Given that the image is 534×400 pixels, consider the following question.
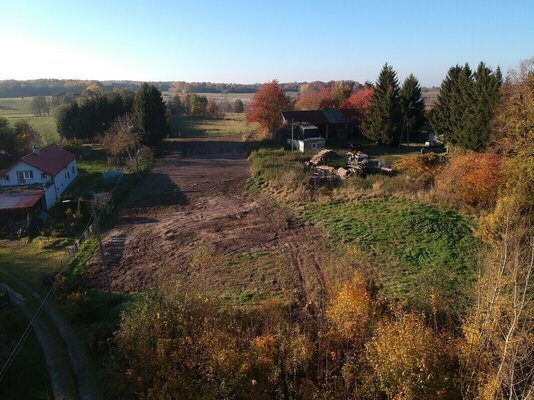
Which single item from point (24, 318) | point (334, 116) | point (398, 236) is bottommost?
point (24, 318)

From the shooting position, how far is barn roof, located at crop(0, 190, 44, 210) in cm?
2939

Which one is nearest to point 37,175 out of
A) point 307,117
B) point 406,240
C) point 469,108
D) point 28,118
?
point 406,240

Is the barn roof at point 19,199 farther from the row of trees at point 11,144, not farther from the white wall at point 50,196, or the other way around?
the row of trees at point 11,144

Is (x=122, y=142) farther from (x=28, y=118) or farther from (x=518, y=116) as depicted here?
(x=28, y=118)

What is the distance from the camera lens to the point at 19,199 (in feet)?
102

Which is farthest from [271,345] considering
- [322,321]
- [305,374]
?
[322,321]

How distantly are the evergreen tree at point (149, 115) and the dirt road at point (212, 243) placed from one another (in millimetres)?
13903

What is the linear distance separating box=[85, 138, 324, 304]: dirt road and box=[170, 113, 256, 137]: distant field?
1048 inches

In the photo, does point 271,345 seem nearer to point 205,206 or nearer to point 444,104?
→ point 205,206

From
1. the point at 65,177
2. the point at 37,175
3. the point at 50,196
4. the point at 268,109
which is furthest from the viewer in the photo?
the point at 268,109

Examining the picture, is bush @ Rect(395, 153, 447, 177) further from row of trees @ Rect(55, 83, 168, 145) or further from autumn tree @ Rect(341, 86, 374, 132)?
row of trees @ Rect(55, 83, 168, 145)

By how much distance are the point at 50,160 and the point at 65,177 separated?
75.4 inches

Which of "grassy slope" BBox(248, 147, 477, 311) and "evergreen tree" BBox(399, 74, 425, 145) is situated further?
"evergreen tree" BBox(399, 74, 425, 145)

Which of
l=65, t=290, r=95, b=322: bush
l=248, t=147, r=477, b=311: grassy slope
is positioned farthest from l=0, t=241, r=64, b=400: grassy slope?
l=248, t=147, r=477, b=311: grassy slope
